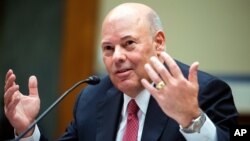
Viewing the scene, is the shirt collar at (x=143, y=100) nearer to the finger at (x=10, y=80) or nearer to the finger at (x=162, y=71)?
the finger at (x=162, y=71)

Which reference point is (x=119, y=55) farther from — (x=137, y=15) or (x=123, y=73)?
(x=137, y=15)

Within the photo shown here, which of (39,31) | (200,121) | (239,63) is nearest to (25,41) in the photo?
(39,31)

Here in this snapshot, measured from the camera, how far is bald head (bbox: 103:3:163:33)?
267 cm

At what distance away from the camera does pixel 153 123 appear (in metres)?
2.64

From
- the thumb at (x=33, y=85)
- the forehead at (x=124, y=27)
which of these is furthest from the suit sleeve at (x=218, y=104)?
the thumb at (x=33, y=85)

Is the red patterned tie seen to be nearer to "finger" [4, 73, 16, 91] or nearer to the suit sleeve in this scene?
the suit sleeve

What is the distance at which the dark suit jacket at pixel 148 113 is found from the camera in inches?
102

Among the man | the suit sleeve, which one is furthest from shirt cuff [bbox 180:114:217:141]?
the suit sleeve

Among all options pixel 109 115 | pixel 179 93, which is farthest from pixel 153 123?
pixel 179 93

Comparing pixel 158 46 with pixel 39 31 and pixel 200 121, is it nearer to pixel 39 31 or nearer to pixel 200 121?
pixel 200 121

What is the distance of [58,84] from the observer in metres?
4.88

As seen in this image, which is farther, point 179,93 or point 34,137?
point 34,137

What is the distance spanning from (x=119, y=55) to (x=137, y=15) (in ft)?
0.65

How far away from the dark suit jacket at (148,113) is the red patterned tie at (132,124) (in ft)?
0.16
